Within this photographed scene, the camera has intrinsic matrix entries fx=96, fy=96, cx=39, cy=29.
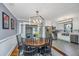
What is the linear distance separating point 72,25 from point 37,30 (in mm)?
1131

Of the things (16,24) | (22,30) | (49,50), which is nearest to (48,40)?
(49,50)

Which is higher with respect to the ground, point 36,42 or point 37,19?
point 37,19

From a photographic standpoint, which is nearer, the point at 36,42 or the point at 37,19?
the point at 36,42

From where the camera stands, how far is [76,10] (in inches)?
109

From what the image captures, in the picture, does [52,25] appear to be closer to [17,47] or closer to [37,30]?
[37,30]

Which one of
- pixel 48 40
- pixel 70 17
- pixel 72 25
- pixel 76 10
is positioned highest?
pixel 76 10

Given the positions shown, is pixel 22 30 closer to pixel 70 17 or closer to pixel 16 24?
pixel 16 24

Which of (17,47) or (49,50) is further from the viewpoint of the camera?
(17,47)

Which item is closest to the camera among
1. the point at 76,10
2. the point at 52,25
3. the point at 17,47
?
the point at 76,10

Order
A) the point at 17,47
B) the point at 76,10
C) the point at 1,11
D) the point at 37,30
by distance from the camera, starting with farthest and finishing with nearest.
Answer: the point at 17,47 → the point at 37,30 → the point at 76,10 → the point at 1,11

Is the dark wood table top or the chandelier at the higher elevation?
the chandelier

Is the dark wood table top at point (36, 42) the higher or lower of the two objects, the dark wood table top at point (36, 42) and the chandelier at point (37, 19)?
the lower

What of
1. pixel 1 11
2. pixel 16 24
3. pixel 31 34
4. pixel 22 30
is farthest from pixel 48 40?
pixel 1 11

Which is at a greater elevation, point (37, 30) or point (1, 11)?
point (1, 11)
